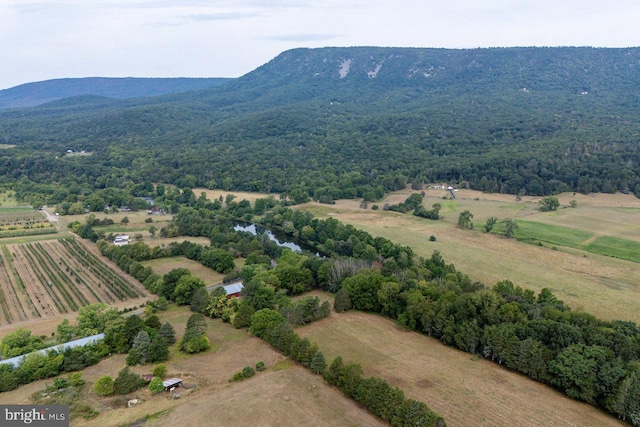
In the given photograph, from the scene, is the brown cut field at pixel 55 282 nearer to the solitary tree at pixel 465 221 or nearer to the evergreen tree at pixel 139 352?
the evergreen tree at pixel 139 352

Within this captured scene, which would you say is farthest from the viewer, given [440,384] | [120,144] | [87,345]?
[120,144]

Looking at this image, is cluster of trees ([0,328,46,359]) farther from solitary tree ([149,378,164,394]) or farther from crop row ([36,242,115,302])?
solitary tree ([149,378,164,394])

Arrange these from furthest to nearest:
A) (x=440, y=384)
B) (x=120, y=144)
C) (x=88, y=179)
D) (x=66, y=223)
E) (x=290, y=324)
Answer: (x=120, y=144) → (x=88, y=179) → (x=66, y=223) → (x=290, y=324) → (x=440, y=384)

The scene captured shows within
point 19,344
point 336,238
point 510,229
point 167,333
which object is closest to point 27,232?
point 19,344

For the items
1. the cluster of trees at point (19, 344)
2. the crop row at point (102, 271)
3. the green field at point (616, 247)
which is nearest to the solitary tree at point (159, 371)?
the cluster of trees at point (19, 344)

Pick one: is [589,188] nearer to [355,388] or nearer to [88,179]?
[355,388]

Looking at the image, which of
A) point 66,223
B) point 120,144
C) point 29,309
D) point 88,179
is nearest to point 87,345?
point 29,309

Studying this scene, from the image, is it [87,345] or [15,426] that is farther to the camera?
[87,345]
